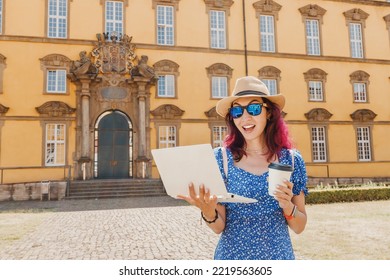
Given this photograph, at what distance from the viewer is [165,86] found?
803 inches

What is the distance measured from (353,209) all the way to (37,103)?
53.7 ft

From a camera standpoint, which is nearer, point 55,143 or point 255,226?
point 255,226

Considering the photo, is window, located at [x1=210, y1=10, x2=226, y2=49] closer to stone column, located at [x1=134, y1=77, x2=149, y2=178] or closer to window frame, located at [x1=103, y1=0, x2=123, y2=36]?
stone column, located at [x1=134, y1=77, x2=149, y2=178]

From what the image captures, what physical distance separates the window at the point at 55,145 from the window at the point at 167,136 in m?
5.50

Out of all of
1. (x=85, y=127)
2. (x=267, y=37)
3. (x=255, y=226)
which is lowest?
(x=255, y=226)

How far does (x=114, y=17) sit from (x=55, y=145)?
833 centimetres

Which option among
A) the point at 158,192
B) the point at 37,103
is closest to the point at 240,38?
the point at 158,192

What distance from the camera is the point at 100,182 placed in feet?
57.0

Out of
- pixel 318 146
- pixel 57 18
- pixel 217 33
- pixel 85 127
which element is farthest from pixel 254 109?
pixel 318 146

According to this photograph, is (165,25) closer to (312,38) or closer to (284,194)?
(312,38)

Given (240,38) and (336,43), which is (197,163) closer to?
(240,38)

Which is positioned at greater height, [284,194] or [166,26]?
[166,26]

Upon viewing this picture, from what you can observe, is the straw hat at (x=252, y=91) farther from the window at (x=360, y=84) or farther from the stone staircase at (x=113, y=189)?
the window at (x=360, y=84)

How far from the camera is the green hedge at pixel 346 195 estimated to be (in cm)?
1387
